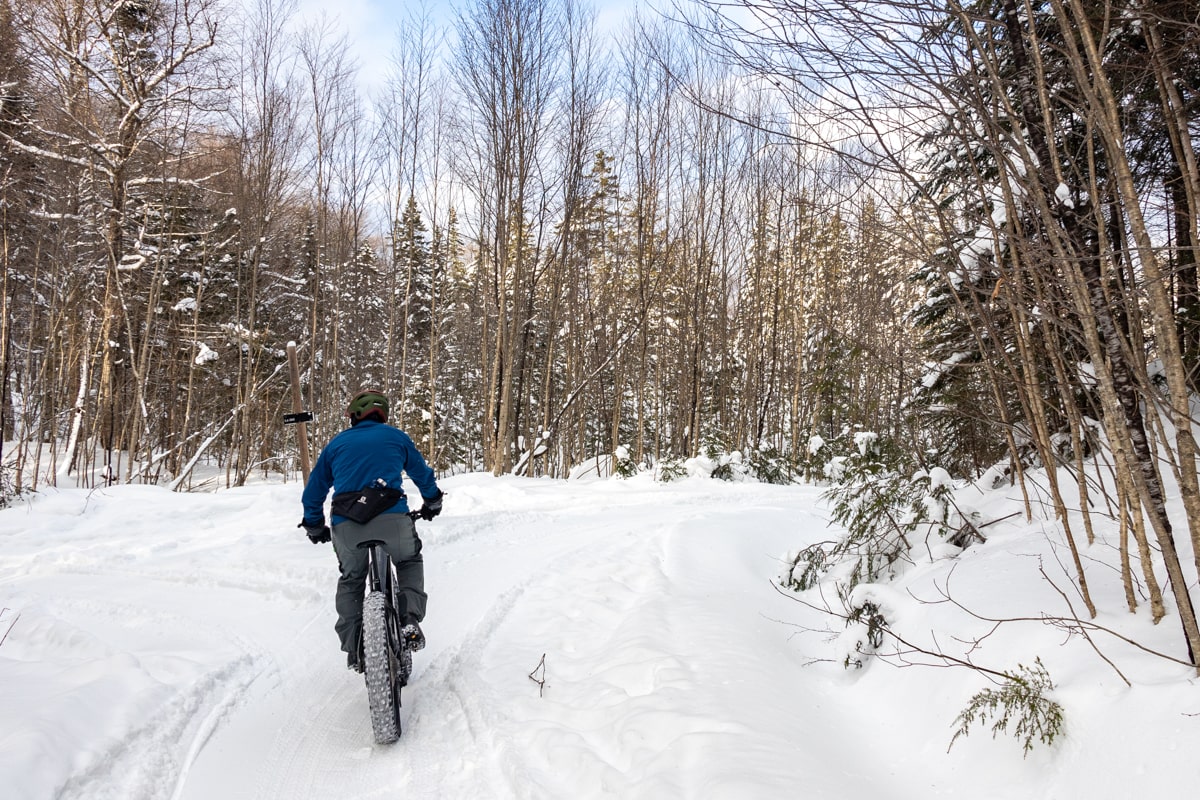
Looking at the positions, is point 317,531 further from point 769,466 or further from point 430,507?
point 769,466

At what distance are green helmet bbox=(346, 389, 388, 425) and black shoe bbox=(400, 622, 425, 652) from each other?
4.46ft

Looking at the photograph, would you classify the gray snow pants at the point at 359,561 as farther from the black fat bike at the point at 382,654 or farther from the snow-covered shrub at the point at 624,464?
the snow-covered shrub at the point at 624,464

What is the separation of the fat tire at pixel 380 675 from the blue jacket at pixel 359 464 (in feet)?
2.21

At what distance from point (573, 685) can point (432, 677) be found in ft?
3.11

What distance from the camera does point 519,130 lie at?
46.3 ft

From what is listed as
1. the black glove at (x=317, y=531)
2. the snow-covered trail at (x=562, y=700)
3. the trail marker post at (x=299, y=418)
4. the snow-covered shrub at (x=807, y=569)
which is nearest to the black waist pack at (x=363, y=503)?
the black glove at (x=317, y=531)

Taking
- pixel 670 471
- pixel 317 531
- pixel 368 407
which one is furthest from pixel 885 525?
pixel 670 471

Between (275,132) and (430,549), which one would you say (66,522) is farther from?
(275,132)

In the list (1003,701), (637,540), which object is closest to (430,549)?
(637,540)

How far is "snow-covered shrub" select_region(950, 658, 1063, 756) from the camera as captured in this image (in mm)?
2596

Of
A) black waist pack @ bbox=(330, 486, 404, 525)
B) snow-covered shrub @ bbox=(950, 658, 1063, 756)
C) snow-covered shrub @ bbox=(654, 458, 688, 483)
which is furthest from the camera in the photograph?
snow-covered shrub @ bbox=(654, 458, 688, 483)

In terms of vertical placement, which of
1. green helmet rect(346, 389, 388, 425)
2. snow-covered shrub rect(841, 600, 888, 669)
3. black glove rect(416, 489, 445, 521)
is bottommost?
snow-covered shrub rect(841, 600, 888, 669)

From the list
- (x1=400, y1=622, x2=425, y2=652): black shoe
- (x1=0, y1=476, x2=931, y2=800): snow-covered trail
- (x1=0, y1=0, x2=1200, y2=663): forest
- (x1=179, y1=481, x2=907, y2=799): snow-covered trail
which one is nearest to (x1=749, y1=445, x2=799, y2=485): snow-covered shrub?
(x1=0, y1=0, x2=1200, y2=663): forest

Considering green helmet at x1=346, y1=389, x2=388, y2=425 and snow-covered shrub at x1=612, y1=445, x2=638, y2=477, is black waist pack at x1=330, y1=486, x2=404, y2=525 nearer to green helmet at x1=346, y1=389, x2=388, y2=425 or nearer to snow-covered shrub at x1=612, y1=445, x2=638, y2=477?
green helmet at x1=346, y1=389, x2=388, y2=425
